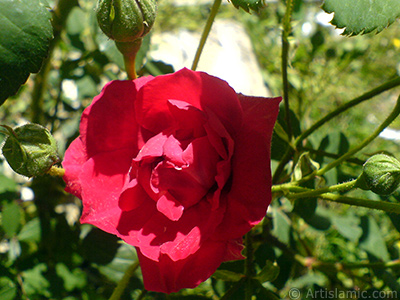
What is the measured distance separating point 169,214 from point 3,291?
0.47 meters

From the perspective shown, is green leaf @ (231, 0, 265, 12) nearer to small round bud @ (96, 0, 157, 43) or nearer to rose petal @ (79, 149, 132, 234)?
small round bud @ (96, 0, 157, 43)

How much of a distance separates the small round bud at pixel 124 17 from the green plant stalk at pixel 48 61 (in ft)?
1.63

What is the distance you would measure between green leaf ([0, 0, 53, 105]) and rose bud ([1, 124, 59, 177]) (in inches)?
3.7

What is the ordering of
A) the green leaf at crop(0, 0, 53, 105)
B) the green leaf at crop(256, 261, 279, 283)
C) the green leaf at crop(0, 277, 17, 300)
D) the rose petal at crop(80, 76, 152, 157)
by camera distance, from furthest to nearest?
the green leaf at crop(0, 277, 17, 300) → the green leaf at crop(256, 261, 279, 283) → the rose petal at crop(80, 76, 152, 157) → the green leaf at crop(0, 0, 53, 105)

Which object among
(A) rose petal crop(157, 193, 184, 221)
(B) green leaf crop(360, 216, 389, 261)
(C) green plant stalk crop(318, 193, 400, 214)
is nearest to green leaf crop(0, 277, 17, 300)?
(A) rose petal crop(157, 193, 184, 221)

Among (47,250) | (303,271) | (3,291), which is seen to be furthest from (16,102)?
(303,271)

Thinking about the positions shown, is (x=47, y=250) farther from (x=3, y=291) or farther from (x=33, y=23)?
(x=33, y=23)

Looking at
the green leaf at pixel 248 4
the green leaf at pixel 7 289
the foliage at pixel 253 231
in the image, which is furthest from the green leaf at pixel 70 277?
the green leaf at pixel 248 4

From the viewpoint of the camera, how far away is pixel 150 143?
1.78ft

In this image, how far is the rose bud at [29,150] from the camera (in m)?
0.55

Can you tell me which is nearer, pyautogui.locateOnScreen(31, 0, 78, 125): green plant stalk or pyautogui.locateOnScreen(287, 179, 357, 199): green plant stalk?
pyautogui.locateOnScreen(287, 179, 357, 199): green plant stalk

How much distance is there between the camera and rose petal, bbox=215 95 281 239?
1.63ft

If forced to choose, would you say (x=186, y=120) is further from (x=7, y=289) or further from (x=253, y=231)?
(x=7, y=289)

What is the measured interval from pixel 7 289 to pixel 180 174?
50 cm
